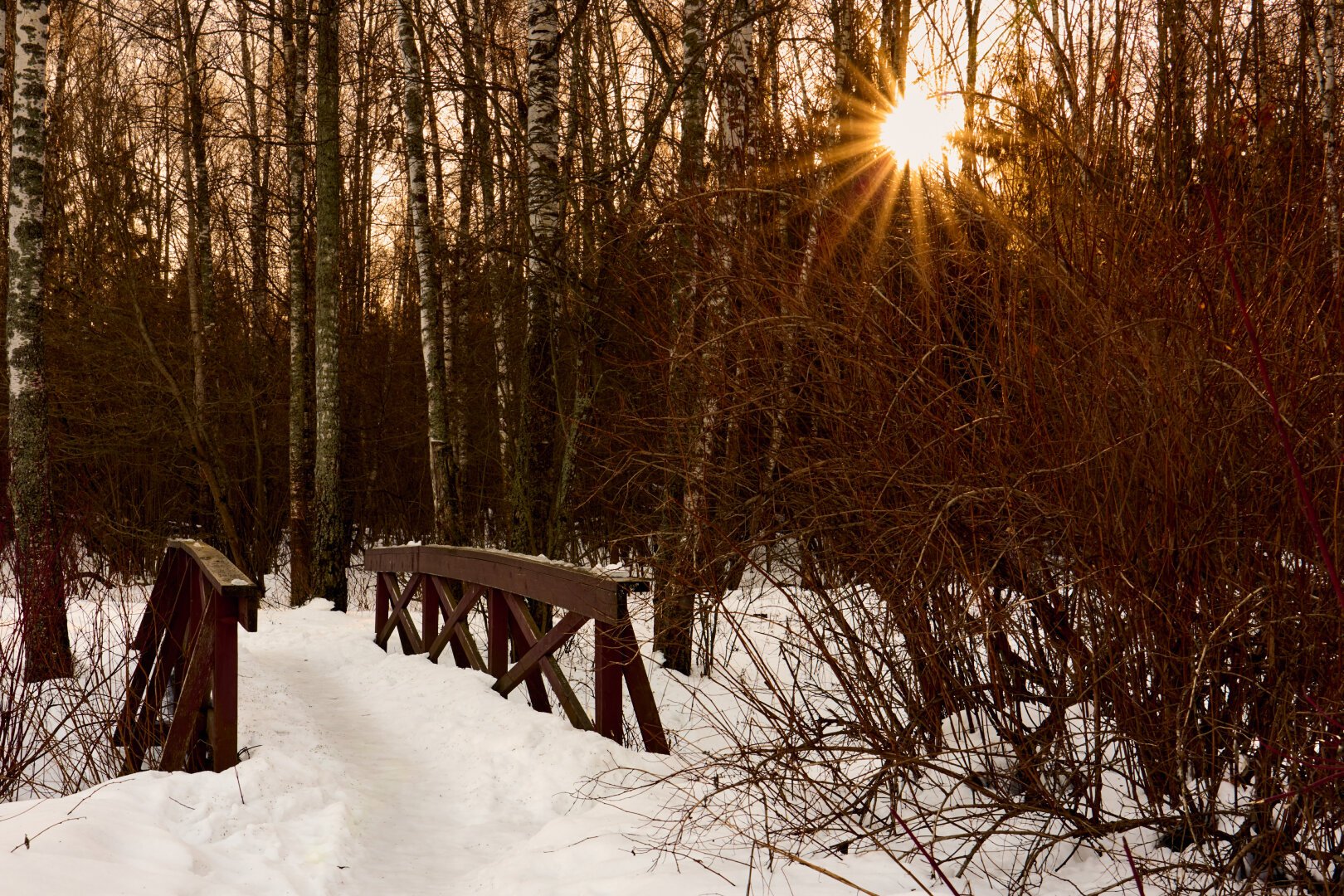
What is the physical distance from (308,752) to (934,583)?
11.1 feet

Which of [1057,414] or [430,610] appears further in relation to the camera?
[430,610]

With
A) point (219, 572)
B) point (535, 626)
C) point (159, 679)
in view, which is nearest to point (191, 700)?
point (219, 572)

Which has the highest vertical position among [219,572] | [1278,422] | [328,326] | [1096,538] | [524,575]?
[328,326]

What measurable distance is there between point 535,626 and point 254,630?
277 cm

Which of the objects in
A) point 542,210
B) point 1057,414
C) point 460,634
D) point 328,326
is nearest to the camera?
point 1057,414

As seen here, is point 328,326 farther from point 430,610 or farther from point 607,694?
point 607,694

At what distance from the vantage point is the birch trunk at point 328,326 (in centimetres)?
1167

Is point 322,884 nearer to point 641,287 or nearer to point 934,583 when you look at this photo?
point 934,583

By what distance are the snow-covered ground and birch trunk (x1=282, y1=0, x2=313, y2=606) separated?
22.3ft

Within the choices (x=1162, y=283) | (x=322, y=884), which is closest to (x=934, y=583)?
(x=1162, y=283)

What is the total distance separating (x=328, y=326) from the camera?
1187 centimetres

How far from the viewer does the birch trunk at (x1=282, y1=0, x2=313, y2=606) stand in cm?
1286

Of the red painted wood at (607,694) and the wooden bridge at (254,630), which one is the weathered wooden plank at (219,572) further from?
the red painted wood at (607,694)

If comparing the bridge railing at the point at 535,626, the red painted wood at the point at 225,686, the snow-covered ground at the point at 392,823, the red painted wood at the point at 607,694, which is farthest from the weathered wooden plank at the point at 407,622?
the red painted wood at the point at 225,686
